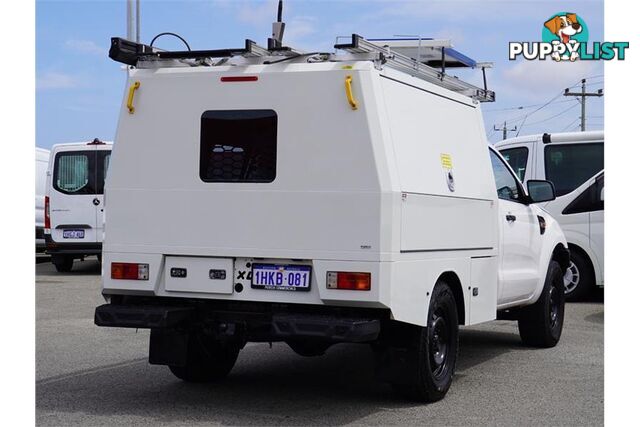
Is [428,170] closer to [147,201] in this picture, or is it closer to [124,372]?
[147,201]

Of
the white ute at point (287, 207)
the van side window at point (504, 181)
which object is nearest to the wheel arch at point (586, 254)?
the van side window at point (504, 181)

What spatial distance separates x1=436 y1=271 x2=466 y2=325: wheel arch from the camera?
7801mm

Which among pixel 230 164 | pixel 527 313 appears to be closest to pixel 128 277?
pixel 230 164

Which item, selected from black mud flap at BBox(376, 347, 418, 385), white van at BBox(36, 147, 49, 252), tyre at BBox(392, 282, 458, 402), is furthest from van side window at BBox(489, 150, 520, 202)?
white van at BBox(36, 147, 49, 252)

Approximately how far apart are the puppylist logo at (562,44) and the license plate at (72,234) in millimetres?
9724

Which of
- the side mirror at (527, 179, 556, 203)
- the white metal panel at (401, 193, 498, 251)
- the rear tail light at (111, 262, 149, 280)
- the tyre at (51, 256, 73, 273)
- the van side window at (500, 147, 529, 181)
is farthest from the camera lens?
the tyre at (51, 256, 73, 273)

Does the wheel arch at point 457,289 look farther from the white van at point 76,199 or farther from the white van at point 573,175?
the white van at point 76,199

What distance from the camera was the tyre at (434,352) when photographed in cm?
713

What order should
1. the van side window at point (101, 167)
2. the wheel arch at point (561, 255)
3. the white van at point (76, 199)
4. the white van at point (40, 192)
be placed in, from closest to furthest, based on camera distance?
1. the wheel arch at point (561, 255)
2. the white van at point (76, 199)
3. the van side window at point (101, 167)
4. the white van at point (40, 192)

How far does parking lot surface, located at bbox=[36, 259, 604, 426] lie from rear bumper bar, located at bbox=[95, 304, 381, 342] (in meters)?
0.60

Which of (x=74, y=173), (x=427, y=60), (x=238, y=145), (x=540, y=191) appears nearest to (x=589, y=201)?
(x=540, y=191)

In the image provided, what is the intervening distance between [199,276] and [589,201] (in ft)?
29.1

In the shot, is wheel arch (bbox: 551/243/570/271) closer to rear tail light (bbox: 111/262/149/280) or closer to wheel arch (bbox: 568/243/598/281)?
wheel arch (bbox: 568/243/598/281)

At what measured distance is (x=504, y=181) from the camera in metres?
9.59
